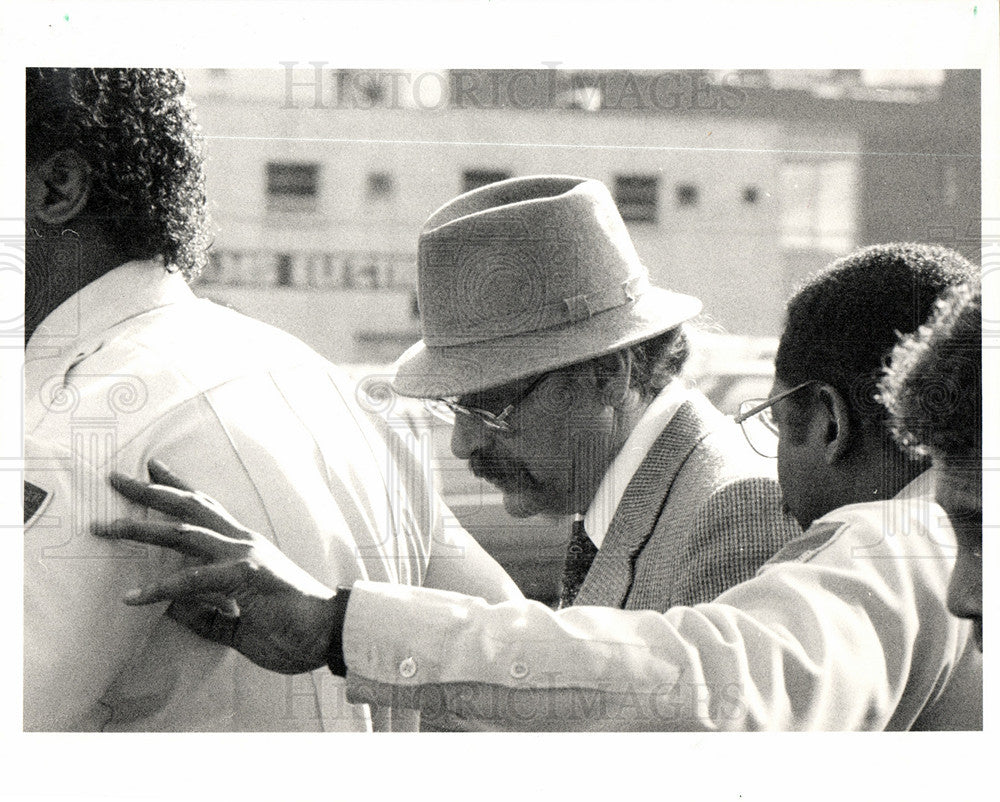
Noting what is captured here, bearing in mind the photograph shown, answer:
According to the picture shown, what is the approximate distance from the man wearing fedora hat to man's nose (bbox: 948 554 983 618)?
0.44 meters

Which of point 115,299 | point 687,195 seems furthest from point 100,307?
point 687,195

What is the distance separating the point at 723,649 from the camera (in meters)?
1.75

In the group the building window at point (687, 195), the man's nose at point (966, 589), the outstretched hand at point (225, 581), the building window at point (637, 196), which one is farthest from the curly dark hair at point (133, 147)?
the man's nose at point (966, 589)

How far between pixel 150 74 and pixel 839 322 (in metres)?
1.35

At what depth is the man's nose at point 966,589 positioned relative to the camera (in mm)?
1957

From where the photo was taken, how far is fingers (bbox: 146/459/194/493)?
1.80 m

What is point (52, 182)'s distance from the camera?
6.57ft

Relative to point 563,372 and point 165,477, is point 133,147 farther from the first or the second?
point 563,372

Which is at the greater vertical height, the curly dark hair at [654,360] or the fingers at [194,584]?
the curly dark hair at [654,360]

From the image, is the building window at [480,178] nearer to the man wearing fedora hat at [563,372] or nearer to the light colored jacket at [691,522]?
the man wearing fedora hat at [563,372]

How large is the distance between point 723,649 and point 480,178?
0.96m

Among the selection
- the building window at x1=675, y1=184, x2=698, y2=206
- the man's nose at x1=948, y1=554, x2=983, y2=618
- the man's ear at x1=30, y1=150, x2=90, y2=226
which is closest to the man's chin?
the building window at x1=675, y1=184, x2=698, y2=206

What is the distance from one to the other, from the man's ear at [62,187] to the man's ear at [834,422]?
138 cm

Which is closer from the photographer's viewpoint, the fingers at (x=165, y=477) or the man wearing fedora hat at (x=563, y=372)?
the fingers at (x=165, y=477)
